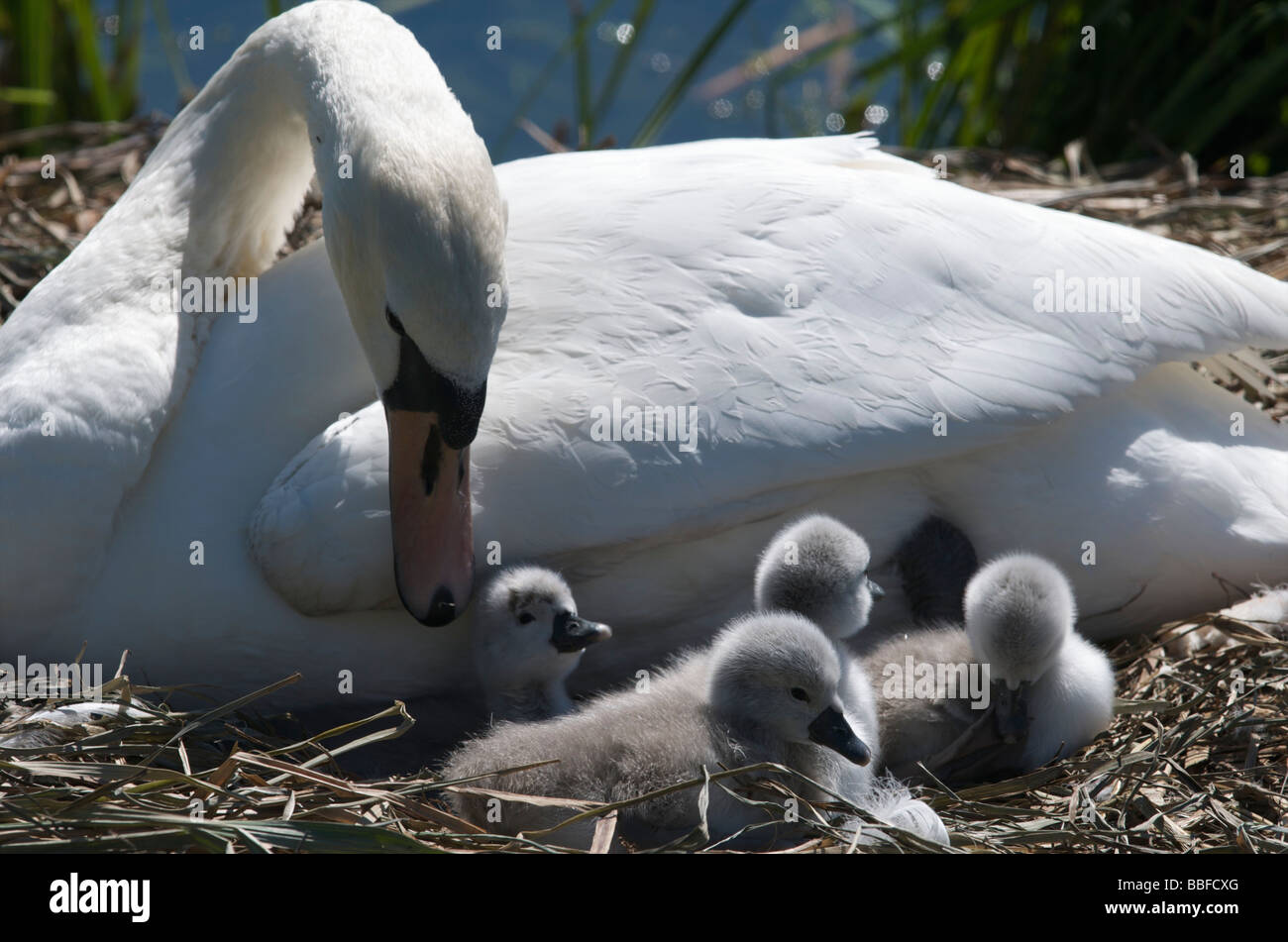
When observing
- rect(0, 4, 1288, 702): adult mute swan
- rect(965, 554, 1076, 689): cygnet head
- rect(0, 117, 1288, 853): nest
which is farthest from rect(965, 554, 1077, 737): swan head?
rect(0, 4, 1288, 702): adult mute swan

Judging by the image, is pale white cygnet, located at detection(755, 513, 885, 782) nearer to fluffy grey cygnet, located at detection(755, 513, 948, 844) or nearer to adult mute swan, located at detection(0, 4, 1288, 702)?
fluffy grey cygnet, located at detection(755, 513, 948, 844)

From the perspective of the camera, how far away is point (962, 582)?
→ 350 centimetres

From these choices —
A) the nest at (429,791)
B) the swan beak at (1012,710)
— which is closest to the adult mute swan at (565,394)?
the nest at (429,791)

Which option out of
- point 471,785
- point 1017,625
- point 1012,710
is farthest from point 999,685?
point 471,785

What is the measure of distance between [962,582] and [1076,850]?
88 cm

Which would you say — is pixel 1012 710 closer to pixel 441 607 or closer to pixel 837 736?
pixel 837 736

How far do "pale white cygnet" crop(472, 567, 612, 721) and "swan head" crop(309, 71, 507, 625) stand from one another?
13 centimetres

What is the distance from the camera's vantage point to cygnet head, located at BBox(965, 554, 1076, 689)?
123 inches

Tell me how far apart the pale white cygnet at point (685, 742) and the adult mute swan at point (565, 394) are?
319 millimetres

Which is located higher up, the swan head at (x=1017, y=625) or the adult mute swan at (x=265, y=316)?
the adult mute swan at (x=265, y=316)

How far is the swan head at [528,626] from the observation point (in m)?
3.10

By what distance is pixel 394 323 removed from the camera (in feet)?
9.49

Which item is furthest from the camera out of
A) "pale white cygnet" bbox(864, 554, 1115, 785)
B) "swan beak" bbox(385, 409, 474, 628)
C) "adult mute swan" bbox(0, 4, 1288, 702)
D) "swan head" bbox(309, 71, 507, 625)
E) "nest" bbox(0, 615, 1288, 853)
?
"pale white cygnet" bbox(864, 554, 1115, 785)

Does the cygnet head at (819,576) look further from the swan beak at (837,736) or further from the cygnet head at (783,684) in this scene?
the swan beak at (837,736)
